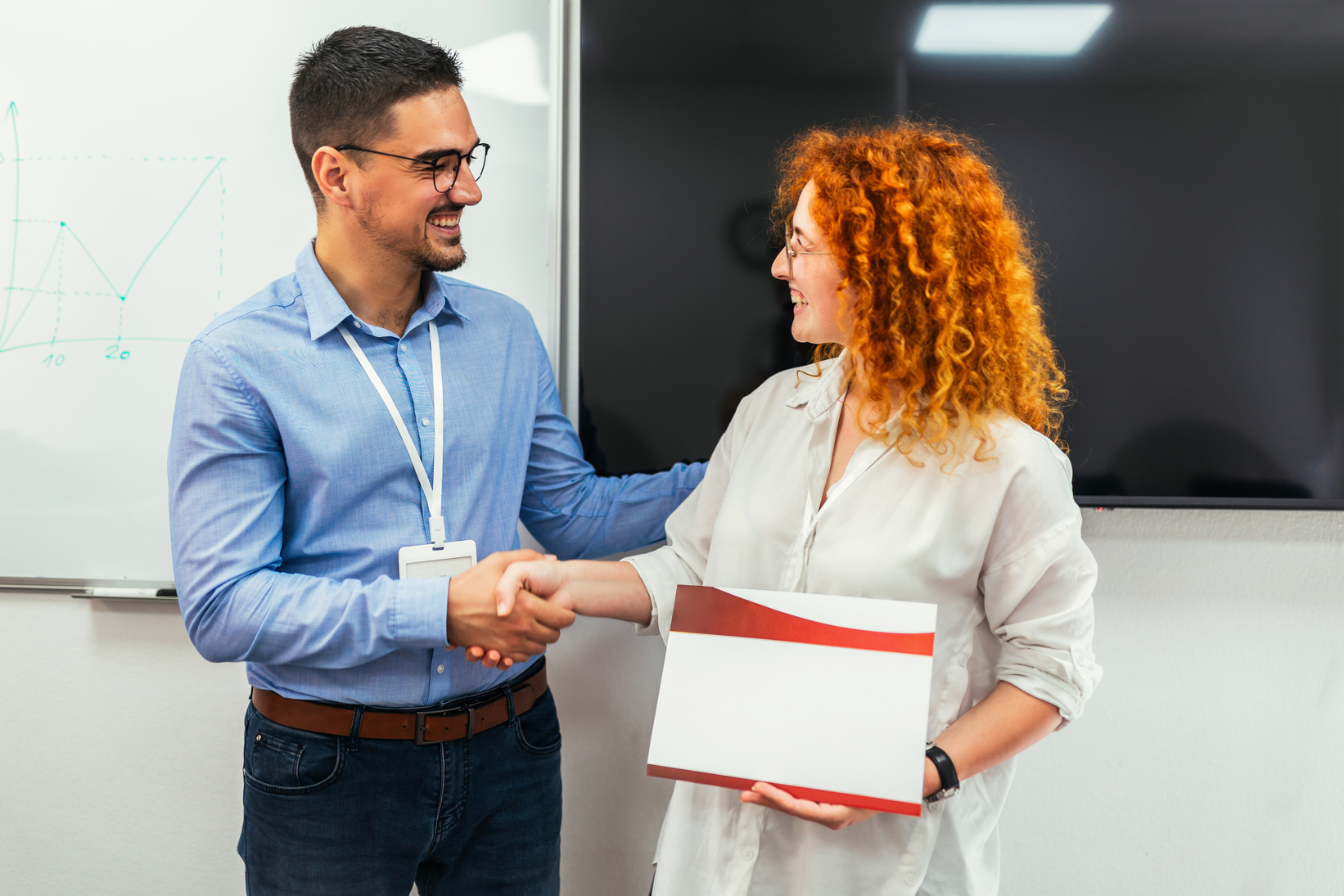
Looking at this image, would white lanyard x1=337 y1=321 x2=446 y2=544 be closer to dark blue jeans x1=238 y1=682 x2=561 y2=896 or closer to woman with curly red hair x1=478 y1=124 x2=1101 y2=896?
woman with curly red hair x1=478 y1=124 x2=1101 y2=896

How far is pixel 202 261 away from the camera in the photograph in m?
1.53

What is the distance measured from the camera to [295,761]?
116 cm

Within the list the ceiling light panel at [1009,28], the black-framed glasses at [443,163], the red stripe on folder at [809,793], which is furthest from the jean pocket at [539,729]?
the ceiling light panel at [1009,28]

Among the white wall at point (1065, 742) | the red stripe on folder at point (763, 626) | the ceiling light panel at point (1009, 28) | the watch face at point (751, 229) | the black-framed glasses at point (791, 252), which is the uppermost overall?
the ceiling light panel at point (1009, 28)

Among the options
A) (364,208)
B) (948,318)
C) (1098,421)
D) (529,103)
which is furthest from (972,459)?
(529,103)

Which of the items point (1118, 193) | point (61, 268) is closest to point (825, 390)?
point (1118, 193)

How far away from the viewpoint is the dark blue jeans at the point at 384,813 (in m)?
1.17

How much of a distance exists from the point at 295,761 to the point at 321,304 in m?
0.70

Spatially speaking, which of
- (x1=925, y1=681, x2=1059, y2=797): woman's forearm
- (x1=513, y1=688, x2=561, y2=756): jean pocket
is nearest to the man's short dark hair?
(x1=513, y1=688, x2=561, y2=756): jean pocket

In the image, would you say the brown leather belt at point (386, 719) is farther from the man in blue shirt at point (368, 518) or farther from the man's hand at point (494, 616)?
the man's hand at point (494, 616)

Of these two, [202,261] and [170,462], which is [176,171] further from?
[170,462]

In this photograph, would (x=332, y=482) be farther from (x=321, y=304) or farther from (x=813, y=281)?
(x=813, y=281)

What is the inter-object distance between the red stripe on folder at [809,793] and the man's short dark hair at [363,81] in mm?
1004

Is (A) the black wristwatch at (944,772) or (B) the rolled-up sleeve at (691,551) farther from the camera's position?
(B) the rolled-up sleeve at (691,551)
